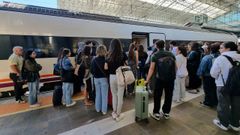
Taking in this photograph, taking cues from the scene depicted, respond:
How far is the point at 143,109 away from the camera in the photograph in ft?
9.99

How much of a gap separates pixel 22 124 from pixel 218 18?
109 ft

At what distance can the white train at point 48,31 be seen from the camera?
4.36 metres

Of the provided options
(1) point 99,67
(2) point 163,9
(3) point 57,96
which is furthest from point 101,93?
(2) point 163,9

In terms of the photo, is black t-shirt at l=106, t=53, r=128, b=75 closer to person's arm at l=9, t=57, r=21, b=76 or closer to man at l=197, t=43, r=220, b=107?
man at l=197, t=43, r=220, b=107

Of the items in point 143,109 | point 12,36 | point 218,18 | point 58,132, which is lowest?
point 58,132

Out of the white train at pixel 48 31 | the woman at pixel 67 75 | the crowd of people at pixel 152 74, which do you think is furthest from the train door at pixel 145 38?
the woman at pixel 67 75

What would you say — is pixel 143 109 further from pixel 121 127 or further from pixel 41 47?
pixel 41 47

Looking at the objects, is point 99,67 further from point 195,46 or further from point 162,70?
point 195,46

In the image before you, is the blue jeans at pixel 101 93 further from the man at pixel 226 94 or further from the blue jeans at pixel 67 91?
the man at pixel 226 94

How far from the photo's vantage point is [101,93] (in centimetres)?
337

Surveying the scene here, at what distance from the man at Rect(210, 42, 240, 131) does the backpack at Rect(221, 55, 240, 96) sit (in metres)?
0.04

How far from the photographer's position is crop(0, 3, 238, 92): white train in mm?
4363

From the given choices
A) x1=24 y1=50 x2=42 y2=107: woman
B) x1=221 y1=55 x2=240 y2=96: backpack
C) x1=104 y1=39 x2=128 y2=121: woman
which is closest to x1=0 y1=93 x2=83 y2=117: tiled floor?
x1=24 y1=50 x2=42 y2=107: woman

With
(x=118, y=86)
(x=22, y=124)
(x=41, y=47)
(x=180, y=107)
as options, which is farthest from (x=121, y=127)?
(x=41, y=47)
